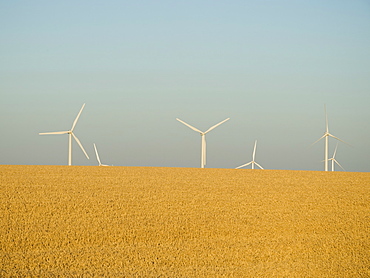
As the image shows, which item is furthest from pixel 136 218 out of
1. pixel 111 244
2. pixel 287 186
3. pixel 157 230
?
pixel 287 186

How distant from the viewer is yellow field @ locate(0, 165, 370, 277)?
1289 cm

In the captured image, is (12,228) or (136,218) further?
(136,218)

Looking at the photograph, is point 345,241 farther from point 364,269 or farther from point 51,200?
point 51,200

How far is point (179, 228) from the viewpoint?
54.6 feet

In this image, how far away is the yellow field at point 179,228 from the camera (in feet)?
42.3

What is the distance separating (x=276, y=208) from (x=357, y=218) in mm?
2995

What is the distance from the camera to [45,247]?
1435cm

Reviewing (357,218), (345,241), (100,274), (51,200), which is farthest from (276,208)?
(100,274)

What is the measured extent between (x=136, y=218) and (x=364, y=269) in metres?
7.63

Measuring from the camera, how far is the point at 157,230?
53.6 ft

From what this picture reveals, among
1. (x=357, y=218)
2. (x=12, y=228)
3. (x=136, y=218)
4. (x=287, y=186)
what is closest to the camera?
(x=12, y=228)

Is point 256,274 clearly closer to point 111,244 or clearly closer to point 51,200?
point 111,244

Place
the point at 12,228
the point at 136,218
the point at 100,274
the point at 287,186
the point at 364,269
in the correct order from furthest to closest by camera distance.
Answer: the point at 287,186, the point at 136,218, the point at 12,228, the point at 364,269, the point at 100,274

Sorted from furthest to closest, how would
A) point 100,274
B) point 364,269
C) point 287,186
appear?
point 287,186
point 364,269
point 100,274
